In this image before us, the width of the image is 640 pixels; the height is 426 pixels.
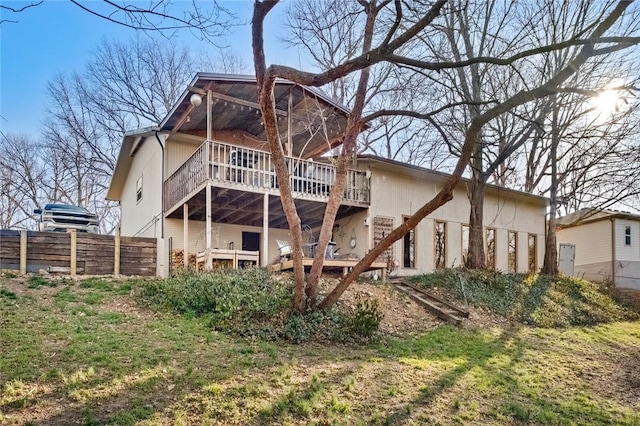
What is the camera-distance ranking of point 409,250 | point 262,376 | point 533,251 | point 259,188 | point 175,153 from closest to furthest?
point 262,376
point 259,188
point 175,153
point 409,250
point 533,251

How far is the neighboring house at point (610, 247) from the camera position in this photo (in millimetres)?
22453

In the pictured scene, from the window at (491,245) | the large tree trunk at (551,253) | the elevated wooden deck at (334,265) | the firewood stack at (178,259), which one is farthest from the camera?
the window at (491,245)

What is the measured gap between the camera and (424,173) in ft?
52.5

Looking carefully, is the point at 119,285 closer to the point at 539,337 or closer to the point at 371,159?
the point at 371,159

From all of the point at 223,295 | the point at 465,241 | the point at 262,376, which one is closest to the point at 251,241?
the point at 223,295

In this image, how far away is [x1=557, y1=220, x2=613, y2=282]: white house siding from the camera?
2291cm

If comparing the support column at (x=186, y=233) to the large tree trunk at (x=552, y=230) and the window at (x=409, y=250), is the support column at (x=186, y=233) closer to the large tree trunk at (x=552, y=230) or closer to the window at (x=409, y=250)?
the window at (x=409, y=250)

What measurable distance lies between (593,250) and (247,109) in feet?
64.1

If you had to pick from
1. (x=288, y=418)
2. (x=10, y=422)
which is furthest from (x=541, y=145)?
(x=10, y=422)

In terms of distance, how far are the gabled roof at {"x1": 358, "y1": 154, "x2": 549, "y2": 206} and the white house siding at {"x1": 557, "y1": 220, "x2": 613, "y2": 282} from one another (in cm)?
612

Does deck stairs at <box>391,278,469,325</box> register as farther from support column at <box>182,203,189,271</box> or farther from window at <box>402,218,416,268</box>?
support column at <box>182,203,189,271</box>

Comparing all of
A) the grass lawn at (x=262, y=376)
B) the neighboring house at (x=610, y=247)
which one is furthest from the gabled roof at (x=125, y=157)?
the neighboring house at (x=610, y=247)

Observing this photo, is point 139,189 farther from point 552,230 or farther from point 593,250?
point 593,250

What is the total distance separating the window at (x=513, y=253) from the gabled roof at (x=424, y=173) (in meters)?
1.64
